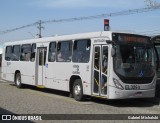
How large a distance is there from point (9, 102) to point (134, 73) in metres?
4.81

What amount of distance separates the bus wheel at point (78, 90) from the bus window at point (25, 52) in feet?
18.4

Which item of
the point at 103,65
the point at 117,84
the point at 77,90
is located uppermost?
the point at 103,65

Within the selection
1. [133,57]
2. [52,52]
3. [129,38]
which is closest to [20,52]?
[52,52]

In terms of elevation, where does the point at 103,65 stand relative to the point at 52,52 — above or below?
below

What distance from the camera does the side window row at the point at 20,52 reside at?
20.9 meters

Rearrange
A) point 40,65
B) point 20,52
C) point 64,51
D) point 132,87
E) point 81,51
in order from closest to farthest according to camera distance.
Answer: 1. point 132,87
2. point 81,51
3. point 64,51
4. point 40,65
5. point 20,52

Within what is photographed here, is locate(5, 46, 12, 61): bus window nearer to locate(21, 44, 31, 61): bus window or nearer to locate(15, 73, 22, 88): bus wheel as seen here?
locate(15, 73, 22, 88): bus wheel

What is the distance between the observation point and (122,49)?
1438 cm

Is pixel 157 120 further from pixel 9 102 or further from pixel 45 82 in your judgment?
pixel 45 82

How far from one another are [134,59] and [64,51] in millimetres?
3870

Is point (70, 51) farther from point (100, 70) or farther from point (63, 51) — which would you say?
point (100, 70)

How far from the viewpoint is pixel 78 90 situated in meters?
16.0

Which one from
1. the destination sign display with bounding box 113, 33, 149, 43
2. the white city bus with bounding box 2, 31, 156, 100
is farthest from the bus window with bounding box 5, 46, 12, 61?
the destination sign display with bounding box 113, 33, 149, 43

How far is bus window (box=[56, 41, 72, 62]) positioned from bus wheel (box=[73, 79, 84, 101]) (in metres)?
1.20
